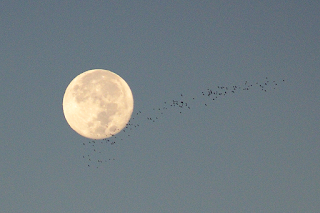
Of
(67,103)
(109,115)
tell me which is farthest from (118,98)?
(67,103)

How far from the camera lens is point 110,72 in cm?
10538

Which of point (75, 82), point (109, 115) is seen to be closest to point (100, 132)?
point (109, 115)

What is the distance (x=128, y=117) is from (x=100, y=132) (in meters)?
6.23

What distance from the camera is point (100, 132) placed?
102m

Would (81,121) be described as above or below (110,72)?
below

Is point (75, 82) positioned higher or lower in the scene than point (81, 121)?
higher

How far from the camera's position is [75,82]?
4114 inches

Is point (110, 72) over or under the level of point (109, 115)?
over

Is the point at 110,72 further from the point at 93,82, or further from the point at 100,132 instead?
the point at 100,132

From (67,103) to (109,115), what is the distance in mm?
8646

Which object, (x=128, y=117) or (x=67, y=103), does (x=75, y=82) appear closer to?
(x=67, y=103)

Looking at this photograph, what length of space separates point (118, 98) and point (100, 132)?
719 cm

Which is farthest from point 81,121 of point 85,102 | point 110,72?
point 110,72

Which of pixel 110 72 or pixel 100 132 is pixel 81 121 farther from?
pixel 110 72
